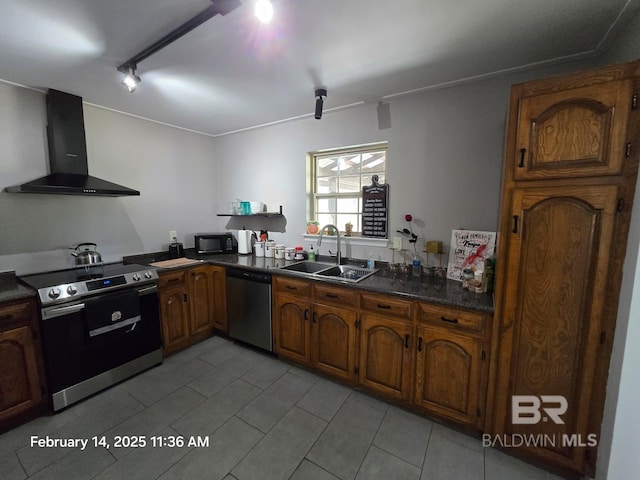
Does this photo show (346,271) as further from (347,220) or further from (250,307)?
(250,307)

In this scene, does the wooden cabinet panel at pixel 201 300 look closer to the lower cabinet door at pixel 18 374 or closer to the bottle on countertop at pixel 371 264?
the lower cabinet door at pixel 18 374

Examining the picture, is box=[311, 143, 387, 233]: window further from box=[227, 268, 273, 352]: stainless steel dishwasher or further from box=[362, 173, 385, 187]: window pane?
box=[227, 268, 273, 352]: stainless steel dishwasher

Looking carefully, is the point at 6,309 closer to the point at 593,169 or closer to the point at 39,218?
the point at 39,218

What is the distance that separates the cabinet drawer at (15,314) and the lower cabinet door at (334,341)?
196 cm

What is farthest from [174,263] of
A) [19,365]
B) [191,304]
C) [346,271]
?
[346,271]

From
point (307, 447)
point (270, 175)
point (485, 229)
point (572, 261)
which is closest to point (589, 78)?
point (572, 261)

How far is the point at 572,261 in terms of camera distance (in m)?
1.31

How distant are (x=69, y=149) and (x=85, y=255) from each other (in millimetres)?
951

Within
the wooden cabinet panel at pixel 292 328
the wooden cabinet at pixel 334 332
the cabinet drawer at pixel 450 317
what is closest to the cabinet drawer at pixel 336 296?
the wooden cabinet at pixel 334 332

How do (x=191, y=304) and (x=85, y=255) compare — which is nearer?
(x=85, y=255)

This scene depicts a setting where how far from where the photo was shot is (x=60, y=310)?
181cm

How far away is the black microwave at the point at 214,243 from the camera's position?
10.4 ft

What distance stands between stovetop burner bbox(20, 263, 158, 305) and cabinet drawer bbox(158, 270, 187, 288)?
0.11 metres

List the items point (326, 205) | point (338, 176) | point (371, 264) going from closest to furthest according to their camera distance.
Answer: point (371, 264), point (338, 176), point (326, 205)
